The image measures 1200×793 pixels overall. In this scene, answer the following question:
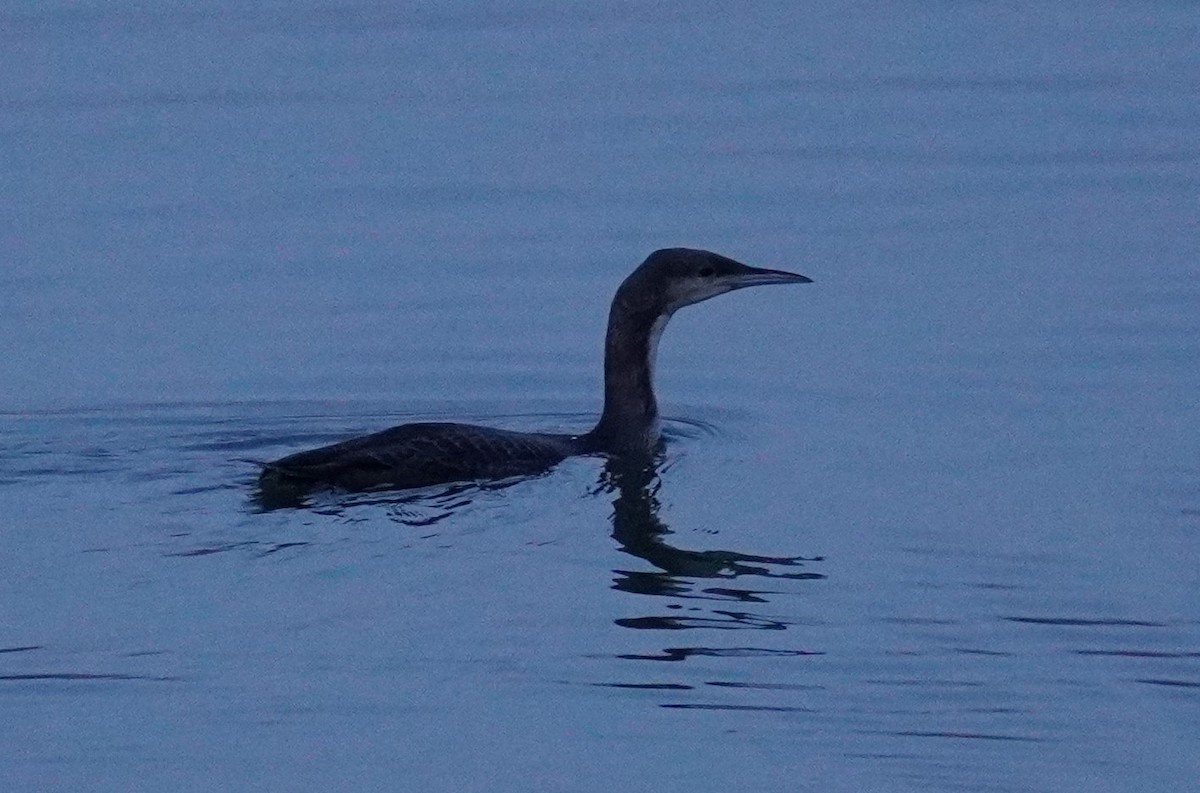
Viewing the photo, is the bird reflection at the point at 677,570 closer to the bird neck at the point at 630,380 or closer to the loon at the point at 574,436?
the loon at the point at 574,436

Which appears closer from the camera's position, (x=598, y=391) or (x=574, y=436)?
(x=574, y=436)

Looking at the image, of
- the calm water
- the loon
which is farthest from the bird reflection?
the loon

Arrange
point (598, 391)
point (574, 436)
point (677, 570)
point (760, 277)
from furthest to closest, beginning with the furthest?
point (598, 391) < point (574, 436) < point (760, 277) < point (677, 570)

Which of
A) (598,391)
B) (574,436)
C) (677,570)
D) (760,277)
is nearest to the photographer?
(677,570)

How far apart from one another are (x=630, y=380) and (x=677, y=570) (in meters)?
1.93

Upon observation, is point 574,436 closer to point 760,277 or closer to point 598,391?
point 598,391

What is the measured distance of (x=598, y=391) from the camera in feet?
38.1

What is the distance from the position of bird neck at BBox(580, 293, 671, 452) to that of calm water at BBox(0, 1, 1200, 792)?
22 centimetres

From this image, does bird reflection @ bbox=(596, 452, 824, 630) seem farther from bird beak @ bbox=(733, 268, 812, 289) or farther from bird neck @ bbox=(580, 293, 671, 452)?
bird beak @ bbox=(733, 268, 812, 289)

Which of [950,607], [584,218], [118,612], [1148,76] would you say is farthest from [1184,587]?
[1148,76]

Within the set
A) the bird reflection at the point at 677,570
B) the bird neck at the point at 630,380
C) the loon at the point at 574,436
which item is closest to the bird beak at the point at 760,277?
the loon at the point at 574,436

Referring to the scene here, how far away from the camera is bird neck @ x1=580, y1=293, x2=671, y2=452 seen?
34.9ft

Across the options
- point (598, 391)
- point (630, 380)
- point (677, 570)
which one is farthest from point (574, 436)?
point (677, 570)

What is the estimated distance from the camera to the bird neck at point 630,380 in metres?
10.6
